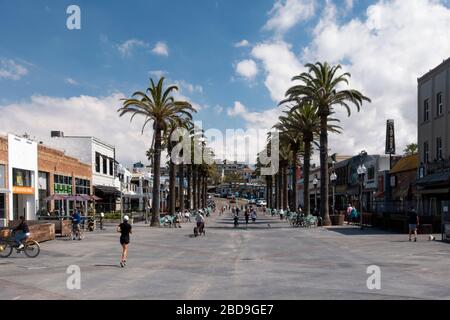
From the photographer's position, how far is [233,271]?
16859 millimetres

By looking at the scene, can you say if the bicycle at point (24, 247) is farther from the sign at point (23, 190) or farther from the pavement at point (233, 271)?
the sign at point (23, 190)

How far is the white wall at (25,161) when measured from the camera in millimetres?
39312

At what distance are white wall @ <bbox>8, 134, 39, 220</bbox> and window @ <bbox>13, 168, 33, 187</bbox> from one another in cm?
36

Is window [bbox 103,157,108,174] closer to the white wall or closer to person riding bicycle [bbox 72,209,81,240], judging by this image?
the white wall

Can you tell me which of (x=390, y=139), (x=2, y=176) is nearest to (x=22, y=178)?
(x=2, y=176)

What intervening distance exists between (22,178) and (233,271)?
29.6 meters

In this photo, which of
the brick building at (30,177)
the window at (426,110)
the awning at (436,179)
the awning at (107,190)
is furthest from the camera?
the awning at (107,190)

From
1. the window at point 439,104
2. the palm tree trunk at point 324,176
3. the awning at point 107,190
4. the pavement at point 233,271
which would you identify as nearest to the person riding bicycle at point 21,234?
the pavement at point 233,271

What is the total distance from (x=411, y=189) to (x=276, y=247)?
3167 centimetres

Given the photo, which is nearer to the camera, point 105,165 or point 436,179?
point 436,179

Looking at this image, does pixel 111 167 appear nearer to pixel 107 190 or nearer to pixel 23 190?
pixel 107 190

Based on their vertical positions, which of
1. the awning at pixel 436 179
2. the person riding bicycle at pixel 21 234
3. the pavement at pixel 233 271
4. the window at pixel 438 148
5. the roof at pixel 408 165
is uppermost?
the window at pixel 438 148

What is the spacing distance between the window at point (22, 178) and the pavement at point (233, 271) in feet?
51.2
